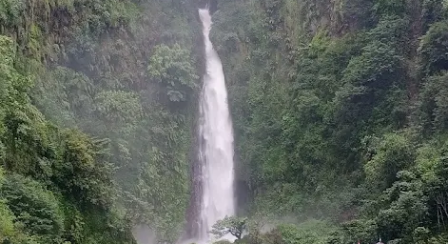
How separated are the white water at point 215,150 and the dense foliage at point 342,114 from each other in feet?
3.00

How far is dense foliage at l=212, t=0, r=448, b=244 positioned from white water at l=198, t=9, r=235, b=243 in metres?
0.91

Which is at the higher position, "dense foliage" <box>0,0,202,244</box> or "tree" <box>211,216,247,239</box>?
"dense foliage" <box>0,0,202,244</box>

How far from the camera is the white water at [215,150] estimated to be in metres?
31.0

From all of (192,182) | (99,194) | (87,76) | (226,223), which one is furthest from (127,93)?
(99,194)

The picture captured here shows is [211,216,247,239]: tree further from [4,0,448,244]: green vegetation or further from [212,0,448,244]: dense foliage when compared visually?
[212,0,448,244]: dense foliage

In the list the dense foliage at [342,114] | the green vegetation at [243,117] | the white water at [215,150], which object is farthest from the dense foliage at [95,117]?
the dense foliage at [342,114]

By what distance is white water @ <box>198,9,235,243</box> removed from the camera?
102 feet

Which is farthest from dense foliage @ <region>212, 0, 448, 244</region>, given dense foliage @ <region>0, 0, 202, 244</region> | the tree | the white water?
dense foliage @ <region>0, 0, 202, 244</region>

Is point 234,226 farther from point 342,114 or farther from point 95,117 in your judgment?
point 95,117

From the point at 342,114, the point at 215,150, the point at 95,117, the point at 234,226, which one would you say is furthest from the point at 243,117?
the point at 95,117

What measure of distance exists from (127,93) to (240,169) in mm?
8237

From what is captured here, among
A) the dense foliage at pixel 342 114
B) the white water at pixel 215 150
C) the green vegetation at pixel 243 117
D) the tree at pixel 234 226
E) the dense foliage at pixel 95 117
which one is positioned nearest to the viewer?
the dense foliage at pixel 95 117

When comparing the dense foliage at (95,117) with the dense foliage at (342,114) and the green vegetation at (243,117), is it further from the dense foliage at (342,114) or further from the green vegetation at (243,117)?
the dense foliage at (342,114)

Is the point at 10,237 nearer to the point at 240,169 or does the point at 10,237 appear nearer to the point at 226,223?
the point at 226,223
